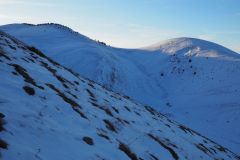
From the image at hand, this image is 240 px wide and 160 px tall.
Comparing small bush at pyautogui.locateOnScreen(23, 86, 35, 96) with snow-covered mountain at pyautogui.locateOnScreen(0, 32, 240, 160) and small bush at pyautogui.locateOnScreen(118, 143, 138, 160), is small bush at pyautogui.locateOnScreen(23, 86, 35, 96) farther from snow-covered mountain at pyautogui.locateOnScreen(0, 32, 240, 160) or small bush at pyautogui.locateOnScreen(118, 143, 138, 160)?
small bush at pyautogui.locateOnScreen(118, 143, 138, 160)

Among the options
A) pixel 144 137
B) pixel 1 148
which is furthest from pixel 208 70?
pixel 1 148

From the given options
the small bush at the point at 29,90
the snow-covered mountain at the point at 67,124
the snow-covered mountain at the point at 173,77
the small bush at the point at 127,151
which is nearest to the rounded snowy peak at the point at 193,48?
the snow-covered mountain at the point at 173,77

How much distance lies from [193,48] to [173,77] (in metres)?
11.3

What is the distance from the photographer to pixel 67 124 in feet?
27.8

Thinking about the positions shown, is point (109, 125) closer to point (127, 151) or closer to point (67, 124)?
point (127, 151)

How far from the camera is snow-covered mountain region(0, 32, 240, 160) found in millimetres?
6848

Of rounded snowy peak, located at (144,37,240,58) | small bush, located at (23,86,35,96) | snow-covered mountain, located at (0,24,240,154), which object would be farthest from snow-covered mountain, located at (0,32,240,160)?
rounded snowy peak, located at (144,37,240,58)

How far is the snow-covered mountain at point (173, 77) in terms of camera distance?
2825 cm

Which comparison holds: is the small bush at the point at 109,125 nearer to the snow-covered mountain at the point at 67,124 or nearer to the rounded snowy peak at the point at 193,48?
the snow-covered mountain at the point at 67,124

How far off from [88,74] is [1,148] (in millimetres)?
25289

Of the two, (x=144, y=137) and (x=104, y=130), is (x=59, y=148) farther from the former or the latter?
(x=144, y=137)

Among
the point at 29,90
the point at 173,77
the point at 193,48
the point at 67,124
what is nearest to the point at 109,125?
the point at 67,124

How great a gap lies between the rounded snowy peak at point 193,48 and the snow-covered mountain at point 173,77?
5.3 inches

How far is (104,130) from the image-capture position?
958 centimetres
